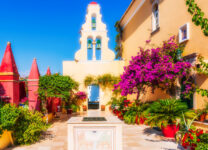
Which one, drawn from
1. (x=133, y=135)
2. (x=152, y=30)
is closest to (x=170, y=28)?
(x=152, y=30)

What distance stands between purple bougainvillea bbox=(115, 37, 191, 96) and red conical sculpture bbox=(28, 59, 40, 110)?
4455mm

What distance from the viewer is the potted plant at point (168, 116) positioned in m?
6.84

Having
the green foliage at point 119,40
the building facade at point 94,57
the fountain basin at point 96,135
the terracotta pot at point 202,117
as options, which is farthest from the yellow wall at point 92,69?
the fountain basin at point 96,135

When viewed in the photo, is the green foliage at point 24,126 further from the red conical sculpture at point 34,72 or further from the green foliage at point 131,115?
the green foliage at point 131,115

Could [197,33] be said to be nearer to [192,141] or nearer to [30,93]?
[192,141]

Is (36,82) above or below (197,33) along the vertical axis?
below

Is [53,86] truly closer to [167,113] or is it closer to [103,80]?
[167,113]

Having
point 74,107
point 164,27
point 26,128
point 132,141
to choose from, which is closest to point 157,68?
point 164,27

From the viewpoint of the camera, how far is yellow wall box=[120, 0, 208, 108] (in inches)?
298

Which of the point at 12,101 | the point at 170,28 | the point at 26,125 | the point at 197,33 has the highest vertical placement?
the point at 170,28

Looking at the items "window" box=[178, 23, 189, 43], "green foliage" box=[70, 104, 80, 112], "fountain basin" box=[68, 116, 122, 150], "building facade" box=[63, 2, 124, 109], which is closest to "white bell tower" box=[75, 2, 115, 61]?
"building facade" box=[63, 2, 124, 109]

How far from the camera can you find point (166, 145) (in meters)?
6.07

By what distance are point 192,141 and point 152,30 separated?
8.29 meters

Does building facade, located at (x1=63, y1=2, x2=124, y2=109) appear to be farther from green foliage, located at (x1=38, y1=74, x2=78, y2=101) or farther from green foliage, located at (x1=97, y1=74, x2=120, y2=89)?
green foliage, located at (x1=38, y1=74, x2=78, y2=101)
